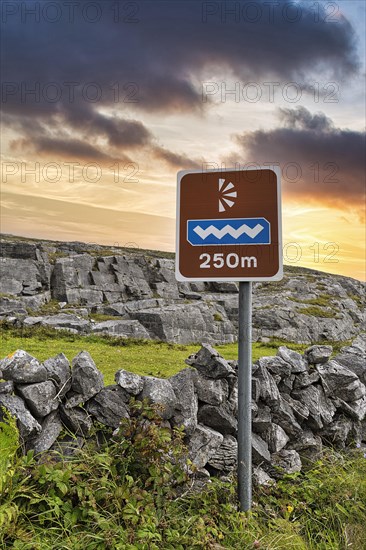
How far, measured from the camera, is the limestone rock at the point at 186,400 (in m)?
5.98

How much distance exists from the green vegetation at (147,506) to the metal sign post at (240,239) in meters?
0.54

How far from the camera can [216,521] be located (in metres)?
4.96

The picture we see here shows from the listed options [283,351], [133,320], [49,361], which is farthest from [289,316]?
[49,361]

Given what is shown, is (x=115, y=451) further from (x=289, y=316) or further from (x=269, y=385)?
(x=289, y=316)

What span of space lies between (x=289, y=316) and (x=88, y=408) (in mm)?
40319

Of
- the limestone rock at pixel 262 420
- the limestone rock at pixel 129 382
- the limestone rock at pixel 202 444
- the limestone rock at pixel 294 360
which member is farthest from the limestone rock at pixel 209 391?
the limestone rock at pixel 294 360

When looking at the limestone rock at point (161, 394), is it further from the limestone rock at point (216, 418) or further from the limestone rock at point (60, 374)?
the limestone rock at point (60, 374)

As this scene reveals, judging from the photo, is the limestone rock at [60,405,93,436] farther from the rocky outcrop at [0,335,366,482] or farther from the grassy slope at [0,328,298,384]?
the grassy slope at [0,328,298,384]

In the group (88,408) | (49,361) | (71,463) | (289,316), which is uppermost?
(49,361)

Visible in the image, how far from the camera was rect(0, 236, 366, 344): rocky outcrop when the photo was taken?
3547 cm

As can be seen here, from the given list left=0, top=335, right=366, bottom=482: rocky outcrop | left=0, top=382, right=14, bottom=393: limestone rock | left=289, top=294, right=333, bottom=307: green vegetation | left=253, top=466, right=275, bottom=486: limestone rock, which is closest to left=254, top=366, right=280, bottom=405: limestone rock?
left=0, top=335, right=366, bottom=482: rocky outcrop

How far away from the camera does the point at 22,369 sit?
17.4ft

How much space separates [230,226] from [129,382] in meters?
2.41

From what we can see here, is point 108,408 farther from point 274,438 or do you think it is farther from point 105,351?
point 105,351
